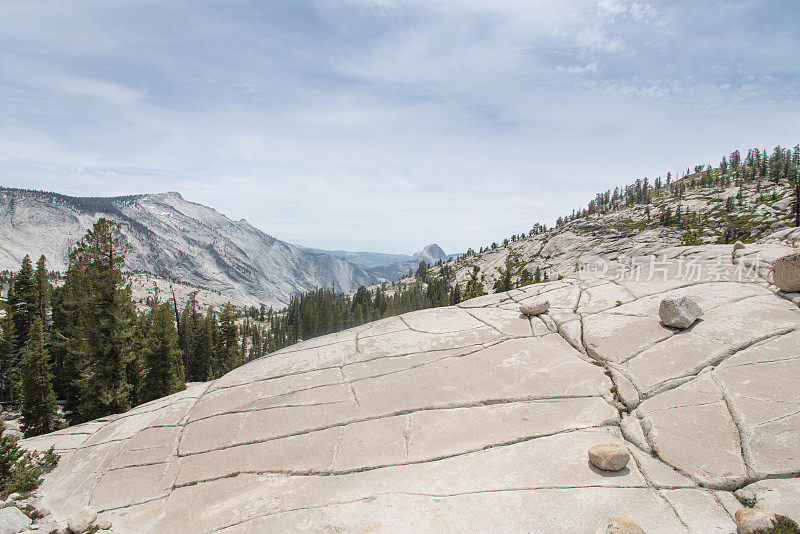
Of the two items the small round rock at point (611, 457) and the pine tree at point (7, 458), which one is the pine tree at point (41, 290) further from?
the small round rock at point (611, 457)

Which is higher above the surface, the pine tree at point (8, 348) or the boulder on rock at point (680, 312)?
the boulder on rock at point (680, 312)

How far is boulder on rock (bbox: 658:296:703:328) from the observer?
12.4 meters

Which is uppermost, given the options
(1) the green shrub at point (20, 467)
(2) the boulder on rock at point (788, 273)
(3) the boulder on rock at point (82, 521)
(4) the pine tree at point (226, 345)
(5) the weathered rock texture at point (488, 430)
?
(2) the boulder on rock at point (788, 273)

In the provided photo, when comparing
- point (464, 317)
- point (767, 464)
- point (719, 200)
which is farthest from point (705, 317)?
point (719, 200)

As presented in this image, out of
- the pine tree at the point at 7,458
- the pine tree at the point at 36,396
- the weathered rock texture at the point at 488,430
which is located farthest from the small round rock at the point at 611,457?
the pine tree at the point at 36,396

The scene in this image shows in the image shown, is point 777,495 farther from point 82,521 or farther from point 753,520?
point 82,521

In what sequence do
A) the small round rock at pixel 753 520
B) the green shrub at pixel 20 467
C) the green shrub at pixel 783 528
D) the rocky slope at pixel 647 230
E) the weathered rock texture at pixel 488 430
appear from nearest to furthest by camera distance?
the green shrub at pixel 783 528
the small round rock at pixel 753 520
the weathered rock texture at pixel 488 430
the green shrub at pixel 20 467
the rocky slope at pixel 647 230

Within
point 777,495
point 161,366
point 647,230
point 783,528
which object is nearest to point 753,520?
point 783,528

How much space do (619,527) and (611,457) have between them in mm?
2022

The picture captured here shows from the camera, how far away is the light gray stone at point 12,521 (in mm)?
8672

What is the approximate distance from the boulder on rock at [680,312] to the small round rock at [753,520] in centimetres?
731

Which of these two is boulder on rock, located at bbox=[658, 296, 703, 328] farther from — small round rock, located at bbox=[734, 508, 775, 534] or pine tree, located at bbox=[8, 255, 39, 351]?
pine tree, located at bbox=[8, 255, 39, 351]

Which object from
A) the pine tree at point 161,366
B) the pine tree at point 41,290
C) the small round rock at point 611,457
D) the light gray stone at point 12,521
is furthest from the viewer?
the pine tree at point 41,290

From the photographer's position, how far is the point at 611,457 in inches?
307
